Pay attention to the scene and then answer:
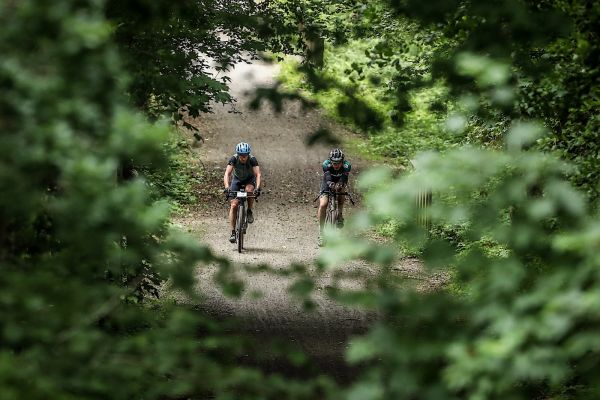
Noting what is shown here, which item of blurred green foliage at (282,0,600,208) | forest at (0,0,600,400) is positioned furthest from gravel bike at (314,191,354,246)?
forest at (0,0,600,400)

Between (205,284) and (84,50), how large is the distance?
1084cm

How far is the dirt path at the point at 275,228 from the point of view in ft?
38.1

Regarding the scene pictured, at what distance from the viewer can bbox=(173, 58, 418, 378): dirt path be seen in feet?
38.1

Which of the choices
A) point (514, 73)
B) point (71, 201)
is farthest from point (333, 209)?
point (71, 201)

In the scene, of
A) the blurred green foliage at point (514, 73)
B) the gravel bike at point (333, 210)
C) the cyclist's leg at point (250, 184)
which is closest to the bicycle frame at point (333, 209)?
the gravel bike at point (333, 210)

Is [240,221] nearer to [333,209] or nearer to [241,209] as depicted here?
[241,209]

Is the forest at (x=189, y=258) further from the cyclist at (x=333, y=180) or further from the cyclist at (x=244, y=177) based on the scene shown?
the cyclist at (x=333, y=180)

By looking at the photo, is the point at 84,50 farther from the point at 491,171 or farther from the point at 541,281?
the point at 541,281

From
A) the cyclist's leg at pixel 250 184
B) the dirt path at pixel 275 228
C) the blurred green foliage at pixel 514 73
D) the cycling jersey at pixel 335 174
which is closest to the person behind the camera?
the blurred green foliage at pixel 514 73

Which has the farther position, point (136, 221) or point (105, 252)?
point (105, 252)

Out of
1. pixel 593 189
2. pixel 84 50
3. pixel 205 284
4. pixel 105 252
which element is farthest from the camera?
pixel 205 284

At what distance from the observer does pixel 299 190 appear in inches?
931

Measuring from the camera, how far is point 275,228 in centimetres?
1933

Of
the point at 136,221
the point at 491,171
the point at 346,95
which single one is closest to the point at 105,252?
the point at 136,221
